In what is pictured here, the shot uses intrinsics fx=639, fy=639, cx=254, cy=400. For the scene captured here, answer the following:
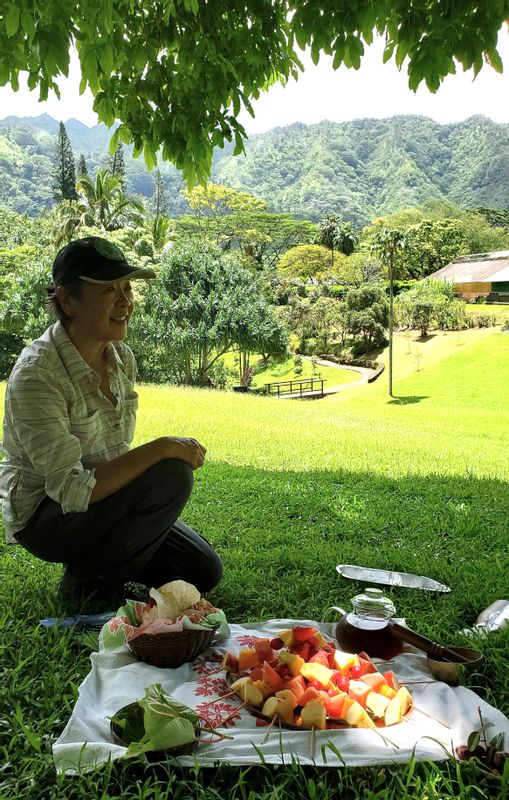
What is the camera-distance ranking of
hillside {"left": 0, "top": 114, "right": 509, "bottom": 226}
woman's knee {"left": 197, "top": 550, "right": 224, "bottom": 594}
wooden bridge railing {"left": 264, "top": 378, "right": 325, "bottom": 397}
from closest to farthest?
woman's knee {"left": 197, "top": 550, "right": 224, "bottom": 594}, wooden bridge railing {"left": 264, "top": 378, "right": 325, "bottom": 397}, hillside {"left": 0, "top": 114, "right": 509, "bottom": 226}

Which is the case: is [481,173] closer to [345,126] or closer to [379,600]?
[345,126]

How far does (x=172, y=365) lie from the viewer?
56.6 feet

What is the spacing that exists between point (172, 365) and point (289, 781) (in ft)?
53.5

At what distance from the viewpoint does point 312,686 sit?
4.58 ft

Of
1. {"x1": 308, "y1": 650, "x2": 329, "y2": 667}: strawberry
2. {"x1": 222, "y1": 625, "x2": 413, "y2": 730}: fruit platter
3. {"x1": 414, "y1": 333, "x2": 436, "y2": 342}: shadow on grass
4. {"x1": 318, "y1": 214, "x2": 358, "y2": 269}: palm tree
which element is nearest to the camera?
{"x1": 222, "y1": 625, "x2": 413, "y2": 730}: fruit platter

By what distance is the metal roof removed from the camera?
85.3ft

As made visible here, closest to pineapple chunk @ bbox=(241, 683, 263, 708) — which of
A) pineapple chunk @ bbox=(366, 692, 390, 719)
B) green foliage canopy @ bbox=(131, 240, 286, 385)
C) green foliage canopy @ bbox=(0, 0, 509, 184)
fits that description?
pineapple chunk @ bbox=(366, 692, 390, 719)

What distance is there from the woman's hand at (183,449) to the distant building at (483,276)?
24611 millimetres

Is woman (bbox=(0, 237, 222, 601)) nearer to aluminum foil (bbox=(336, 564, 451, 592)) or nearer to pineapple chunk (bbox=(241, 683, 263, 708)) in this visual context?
pineapple chunk (bbox=(241, 683, 263, 708))

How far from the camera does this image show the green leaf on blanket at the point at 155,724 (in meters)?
1.22

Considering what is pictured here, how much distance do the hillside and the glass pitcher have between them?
48215mm

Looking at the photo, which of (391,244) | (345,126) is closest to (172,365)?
(391,244)

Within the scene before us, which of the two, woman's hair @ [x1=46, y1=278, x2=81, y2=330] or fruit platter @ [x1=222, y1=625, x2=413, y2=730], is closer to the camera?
fruit platter @ [x1=222, y1=625, x2=413, y2=730]

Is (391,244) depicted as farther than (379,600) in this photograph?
Yes
